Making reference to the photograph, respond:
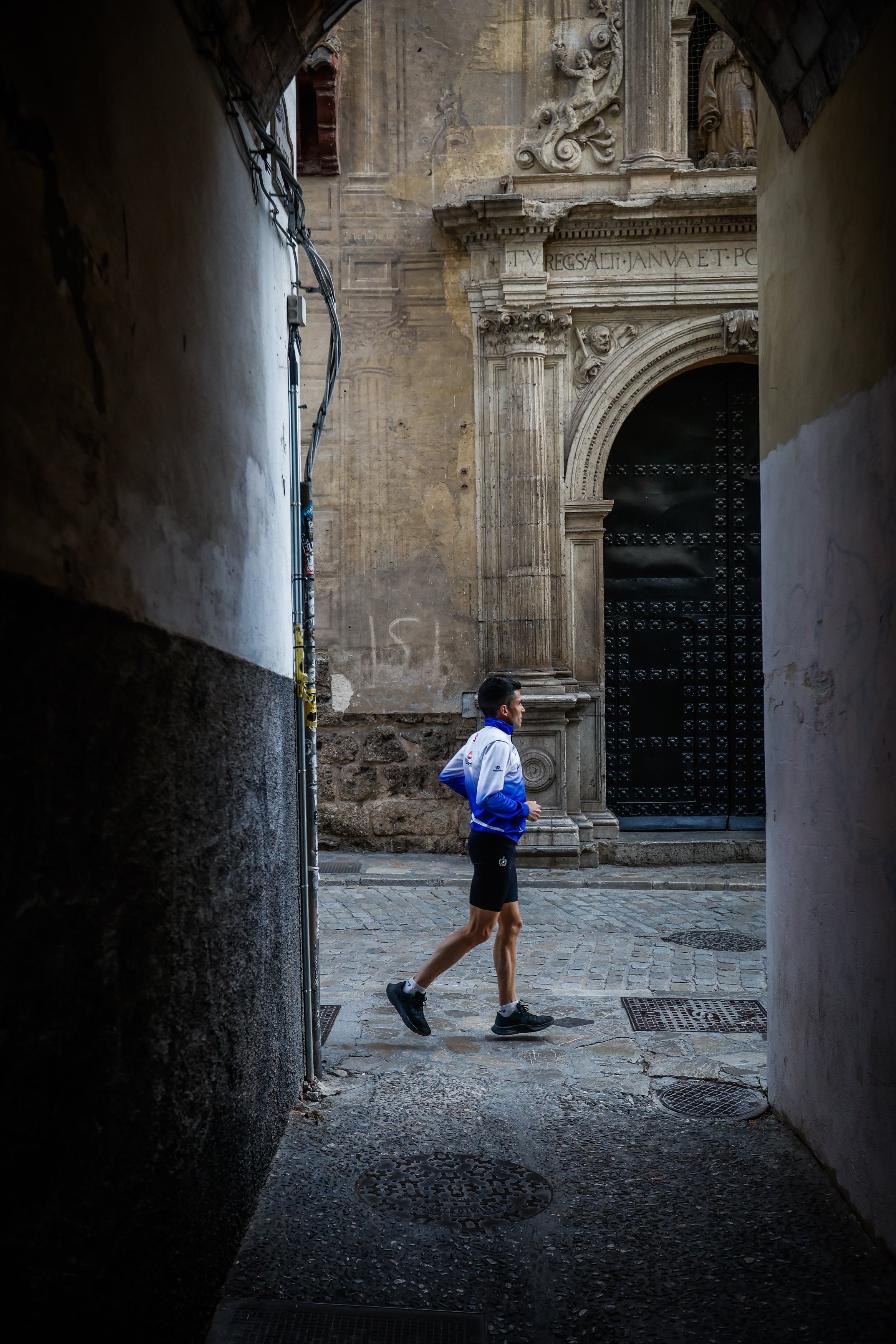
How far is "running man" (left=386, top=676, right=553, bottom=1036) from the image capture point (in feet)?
18.1

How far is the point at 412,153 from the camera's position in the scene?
12.0 metres

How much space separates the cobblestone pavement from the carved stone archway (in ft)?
21.4

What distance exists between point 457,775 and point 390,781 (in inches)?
242

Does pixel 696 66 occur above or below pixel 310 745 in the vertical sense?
above

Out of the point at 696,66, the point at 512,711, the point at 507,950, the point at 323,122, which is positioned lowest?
the point at 507,950

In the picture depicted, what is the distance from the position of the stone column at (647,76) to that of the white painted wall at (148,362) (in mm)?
8827

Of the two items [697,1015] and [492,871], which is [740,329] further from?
[492,871]

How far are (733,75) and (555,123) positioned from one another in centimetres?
201

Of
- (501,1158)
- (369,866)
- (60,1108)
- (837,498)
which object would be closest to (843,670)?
(837,498)

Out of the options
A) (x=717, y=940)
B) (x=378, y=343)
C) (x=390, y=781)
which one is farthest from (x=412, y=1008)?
(x=378, y=343)

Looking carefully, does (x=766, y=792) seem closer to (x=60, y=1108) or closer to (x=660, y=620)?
(x=60, y=1108)

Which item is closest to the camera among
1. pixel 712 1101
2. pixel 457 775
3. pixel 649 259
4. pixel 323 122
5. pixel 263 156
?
pixel 263 156

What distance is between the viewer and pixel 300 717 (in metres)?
4.81

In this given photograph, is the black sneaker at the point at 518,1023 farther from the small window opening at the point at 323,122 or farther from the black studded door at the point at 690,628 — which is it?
the small window opening at the point at 323,122
